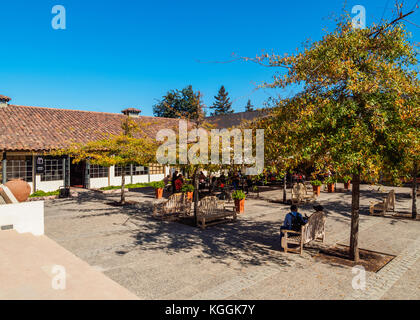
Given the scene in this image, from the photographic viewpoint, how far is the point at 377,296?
4.94 metres

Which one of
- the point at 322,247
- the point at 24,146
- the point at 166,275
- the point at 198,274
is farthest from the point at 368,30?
the point at 24,146

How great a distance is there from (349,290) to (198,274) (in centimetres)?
280

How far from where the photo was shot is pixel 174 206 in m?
10.9

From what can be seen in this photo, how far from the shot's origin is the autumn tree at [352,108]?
525cm

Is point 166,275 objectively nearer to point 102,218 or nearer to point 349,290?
point 349,290

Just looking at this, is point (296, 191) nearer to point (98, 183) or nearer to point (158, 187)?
point (158, 187)

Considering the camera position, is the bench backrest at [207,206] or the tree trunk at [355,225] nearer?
the tree trunk at [355,225]

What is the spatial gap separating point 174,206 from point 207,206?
1.46 metres

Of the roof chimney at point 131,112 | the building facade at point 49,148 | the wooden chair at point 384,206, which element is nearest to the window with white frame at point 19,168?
the building facade at point 49,148

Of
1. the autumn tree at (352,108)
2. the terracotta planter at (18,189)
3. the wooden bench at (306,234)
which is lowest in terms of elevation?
the wooden bench at (306,234)

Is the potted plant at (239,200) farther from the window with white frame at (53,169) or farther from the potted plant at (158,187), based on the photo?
the window with white frame at (53,169)

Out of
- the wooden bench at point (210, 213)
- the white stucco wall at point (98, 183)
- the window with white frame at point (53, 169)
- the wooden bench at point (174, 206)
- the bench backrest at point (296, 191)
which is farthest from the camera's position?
the white stucco wall at point (98, 183)

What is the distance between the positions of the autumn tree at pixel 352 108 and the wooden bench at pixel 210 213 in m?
4.03

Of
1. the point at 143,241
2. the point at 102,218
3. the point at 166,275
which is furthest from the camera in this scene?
the point at 102,218
